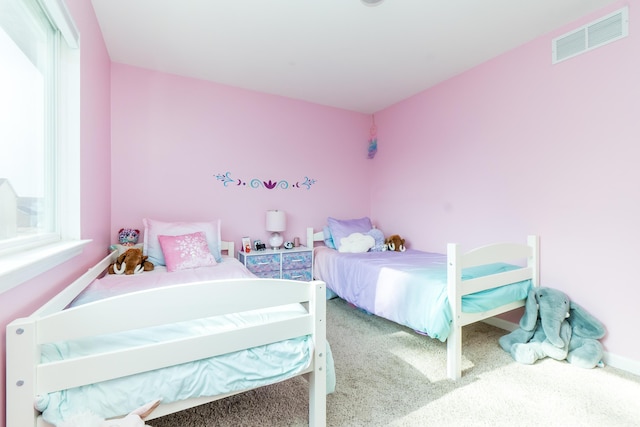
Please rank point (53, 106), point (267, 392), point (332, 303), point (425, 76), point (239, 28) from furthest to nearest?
point (332, 303) < point (425, 76) < point (239, 28) < point (267, 392) < point (53, 106)

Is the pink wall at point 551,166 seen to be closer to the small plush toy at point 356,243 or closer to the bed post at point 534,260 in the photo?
the bed post at point 534,260

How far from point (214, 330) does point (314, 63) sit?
238 centimetres

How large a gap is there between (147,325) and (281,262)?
6.92 feet

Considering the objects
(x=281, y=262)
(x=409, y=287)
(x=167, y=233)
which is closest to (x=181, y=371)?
(x=409, y=287)

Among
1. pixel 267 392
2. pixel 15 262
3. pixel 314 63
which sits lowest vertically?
pixel 267 392

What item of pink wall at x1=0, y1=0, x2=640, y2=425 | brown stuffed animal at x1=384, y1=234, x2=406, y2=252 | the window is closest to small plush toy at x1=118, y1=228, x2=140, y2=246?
pink wall at x1=0, y1=0, x2=640, y2=425

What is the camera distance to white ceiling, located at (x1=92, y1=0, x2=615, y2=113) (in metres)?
1.88

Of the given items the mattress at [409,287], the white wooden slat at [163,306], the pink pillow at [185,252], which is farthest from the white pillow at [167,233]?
the white wooden slat at [163,306]

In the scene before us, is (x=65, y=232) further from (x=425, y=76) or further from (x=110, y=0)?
(x=425, y=76)

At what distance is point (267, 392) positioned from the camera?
1.60 m

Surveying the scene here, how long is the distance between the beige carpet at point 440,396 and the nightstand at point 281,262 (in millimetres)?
1197

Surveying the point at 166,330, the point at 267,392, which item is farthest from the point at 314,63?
the point at 267,392

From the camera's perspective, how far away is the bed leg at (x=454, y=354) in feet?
5.60

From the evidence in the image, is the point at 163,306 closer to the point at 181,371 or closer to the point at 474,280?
the point at 181,371
